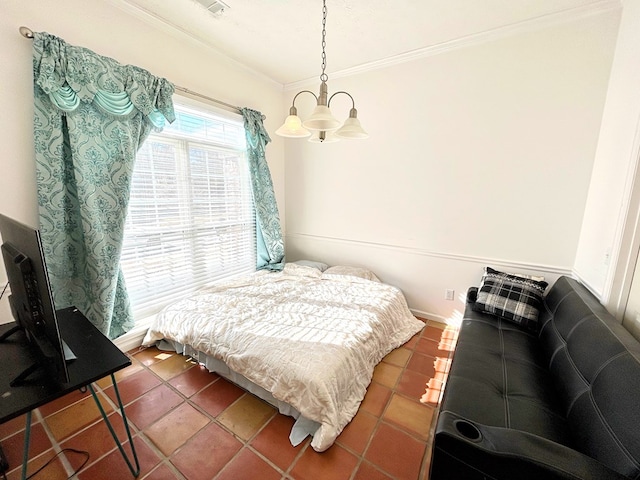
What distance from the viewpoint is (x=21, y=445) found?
1.40m

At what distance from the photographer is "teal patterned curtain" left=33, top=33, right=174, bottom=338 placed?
5.38ft

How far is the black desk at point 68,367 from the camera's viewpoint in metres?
0.88

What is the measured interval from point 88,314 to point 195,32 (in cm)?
245

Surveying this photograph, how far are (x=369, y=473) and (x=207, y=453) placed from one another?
2.74ft

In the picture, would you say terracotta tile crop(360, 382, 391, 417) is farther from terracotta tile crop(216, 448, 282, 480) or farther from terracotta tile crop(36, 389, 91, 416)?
terracotta tile crop(36, 389, 91, 416)

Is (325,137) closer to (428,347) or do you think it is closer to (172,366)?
(428,347)

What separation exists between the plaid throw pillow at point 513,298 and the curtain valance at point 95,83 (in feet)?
9.43

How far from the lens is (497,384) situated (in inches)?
52.1

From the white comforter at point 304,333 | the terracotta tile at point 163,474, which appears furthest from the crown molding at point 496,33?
the terracotta tile at point 163,474

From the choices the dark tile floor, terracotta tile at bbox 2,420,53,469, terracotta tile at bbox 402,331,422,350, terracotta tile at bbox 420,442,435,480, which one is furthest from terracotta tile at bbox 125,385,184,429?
terracotta tile at bbox 402,331,422,350

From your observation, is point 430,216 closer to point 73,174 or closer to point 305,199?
point 305,199

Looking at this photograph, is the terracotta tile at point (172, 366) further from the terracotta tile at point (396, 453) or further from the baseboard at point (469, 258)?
the baseboard at point (469, 258)

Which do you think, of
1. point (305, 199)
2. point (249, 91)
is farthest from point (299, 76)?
point (305, 199)

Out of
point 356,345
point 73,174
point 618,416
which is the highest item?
point 73,174
